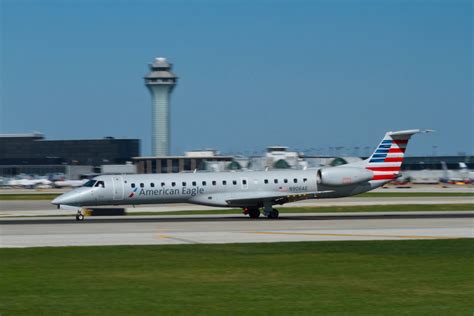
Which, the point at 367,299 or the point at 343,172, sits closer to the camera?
the point at 367,299

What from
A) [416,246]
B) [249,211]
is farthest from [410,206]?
[416,246]

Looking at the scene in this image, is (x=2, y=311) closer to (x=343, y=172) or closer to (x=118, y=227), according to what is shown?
(x=118, y=227)

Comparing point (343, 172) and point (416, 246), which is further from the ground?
point (343, 172)

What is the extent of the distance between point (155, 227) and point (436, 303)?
21757 mm

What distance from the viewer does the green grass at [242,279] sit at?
1572 centimetres

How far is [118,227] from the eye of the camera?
36281 millimetres

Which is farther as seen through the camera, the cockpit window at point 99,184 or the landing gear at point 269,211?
the landing gear at point 269,211

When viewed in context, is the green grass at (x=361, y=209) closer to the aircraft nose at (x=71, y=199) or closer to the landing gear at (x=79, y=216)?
the landing gear at (x=79, y=216)

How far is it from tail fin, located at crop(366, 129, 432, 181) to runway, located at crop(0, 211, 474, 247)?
2513 millimetres

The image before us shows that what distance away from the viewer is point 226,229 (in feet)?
114

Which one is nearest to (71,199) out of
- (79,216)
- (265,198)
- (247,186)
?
(79,216)

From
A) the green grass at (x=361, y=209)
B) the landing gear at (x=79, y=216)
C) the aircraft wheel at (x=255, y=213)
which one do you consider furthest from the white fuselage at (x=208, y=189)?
the green grass at (x=361, y=209)

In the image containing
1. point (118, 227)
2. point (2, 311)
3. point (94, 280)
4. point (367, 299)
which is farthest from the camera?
point (118, 227)

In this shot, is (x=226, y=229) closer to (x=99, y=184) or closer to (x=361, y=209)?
(x=99, y=184)
